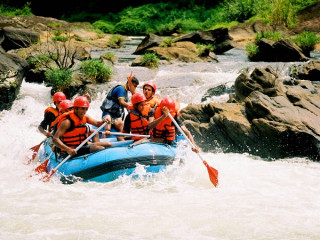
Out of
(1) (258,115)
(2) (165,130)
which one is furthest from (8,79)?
(1) (258,115)

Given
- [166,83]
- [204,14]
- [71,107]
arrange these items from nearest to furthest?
Result: [71,107] → [166,83] → [204,14]

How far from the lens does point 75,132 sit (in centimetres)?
553

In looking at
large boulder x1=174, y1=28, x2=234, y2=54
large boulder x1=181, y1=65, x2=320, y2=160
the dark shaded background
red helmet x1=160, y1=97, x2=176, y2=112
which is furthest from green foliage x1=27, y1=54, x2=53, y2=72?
the dark shaded background

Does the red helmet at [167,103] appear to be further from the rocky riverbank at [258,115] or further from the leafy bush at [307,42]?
the leafy bush at [307,42]

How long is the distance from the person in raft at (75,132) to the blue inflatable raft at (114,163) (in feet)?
0.63

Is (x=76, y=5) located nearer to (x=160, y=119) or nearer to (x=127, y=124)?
(x=127, y=124)

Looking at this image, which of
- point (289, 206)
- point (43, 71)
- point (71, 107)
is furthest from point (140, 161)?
point (43, 71)

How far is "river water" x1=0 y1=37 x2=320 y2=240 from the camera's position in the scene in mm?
4156

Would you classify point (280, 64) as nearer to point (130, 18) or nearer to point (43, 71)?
point (43, 71)

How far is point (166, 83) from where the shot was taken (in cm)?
1170

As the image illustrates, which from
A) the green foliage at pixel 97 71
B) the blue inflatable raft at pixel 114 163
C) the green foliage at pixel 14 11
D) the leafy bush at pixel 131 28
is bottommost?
the leafy bush at pixel 131 28

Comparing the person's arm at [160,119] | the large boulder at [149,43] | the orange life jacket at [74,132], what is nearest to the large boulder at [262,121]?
the person's arm at [160,119]

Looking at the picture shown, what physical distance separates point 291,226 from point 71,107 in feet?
11.0

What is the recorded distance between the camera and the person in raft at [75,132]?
5.35 metres
